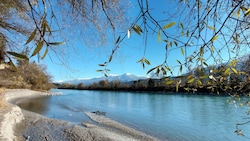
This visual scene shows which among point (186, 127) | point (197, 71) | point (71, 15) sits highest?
point (71, 15)

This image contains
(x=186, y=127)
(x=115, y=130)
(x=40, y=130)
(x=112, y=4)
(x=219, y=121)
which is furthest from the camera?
(x=219, y=121)

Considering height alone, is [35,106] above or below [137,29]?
below

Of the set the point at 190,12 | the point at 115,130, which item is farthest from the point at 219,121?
the point at 190,12

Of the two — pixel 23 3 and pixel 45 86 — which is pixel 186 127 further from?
pixel 45 86

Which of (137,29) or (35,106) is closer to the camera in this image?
(137,29)

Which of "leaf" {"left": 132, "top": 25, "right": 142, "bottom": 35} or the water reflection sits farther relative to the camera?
the water reflection

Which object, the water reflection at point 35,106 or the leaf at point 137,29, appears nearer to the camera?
the leaf at point 137,29

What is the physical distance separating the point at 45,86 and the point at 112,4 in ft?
153

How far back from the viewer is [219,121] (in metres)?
11.5

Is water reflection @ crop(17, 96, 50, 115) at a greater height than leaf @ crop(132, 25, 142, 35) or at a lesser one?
lesser

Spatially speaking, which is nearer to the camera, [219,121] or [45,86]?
[219,121]

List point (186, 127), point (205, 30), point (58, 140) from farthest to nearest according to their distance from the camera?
point (186, 127)
point (58, 140)
point (205, 30)

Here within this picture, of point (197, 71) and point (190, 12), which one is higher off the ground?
point (190, 12)

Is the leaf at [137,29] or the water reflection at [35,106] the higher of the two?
the leaf at [137,29]
